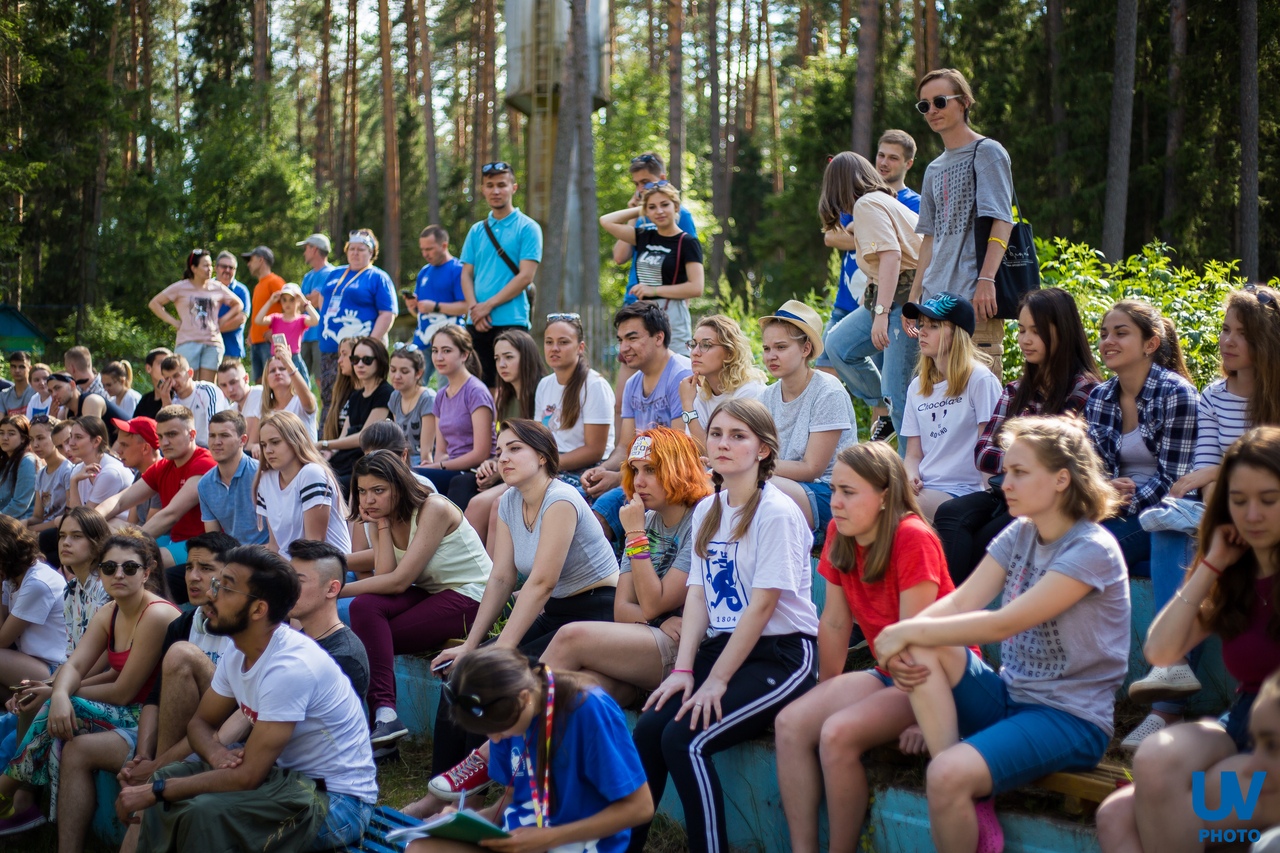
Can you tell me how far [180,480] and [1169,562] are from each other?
5.56 meters

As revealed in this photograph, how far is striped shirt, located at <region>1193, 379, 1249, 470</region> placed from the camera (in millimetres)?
3691

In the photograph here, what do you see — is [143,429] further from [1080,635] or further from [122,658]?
[1080,635]

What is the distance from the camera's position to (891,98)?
20422 mm

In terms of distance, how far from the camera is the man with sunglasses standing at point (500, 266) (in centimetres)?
775

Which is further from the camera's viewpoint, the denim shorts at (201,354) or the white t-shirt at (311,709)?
the denim shorts at (201,354)

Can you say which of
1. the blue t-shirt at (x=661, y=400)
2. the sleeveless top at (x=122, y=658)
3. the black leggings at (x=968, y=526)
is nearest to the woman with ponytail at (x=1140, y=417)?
the black leggings at (x=968, y=526)

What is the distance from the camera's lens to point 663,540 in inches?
169

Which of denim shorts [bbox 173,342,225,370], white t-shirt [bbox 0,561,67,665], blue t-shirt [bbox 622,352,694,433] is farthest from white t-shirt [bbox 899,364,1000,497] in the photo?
denim shorts [bbox 173,342,225,370]

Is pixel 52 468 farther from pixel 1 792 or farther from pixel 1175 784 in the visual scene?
pixel 1175 784

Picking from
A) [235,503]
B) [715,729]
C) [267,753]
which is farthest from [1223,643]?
[235,503]

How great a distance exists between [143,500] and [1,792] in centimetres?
265

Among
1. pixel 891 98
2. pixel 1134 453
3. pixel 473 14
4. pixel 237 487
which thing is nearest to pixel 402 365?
pixel 237 487

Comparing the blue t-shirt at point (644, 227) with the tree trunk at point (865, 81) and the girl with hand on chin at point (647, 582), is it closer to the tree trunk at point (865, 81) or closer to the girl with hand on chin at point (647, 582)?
the girl with hand on chin at point (647, 582)

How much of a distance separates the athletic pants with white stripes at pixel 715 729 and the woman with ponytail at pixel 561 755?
374 mm
